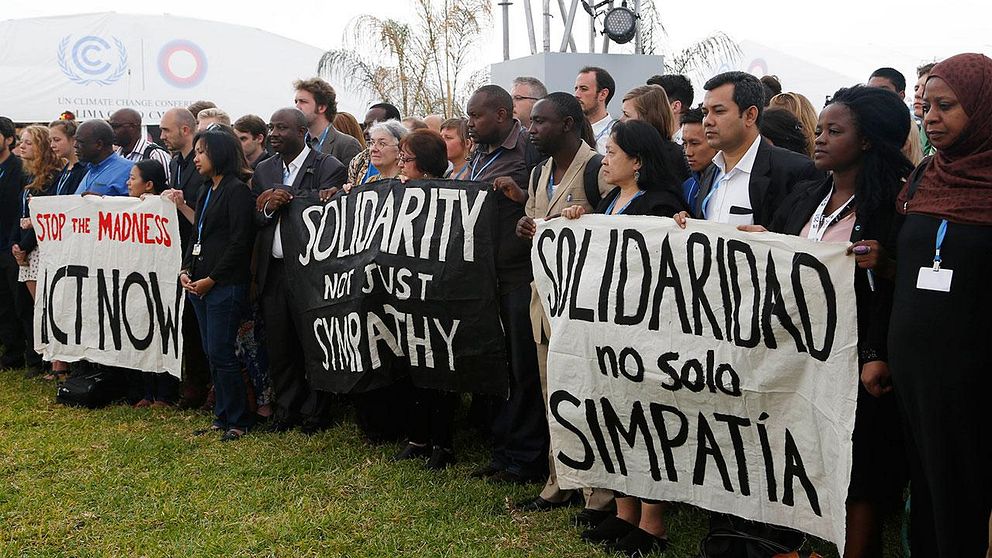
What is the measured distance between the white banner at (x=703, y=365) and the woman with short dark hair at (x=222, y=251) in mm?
2655

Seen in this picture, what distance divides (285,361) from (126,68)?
14.9 metres

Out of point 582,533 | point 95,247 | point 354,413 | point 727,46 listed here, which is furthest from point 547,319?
point 727,46

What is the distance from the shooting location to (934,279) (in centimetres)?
325

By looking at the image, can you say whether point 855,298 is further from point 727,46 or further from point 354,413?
point 727,46

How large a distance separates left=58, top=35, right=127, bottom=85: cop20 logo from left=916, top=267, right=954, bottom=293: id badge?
19.0 meters

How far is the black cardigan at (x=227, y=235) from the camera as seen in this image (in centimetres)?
655

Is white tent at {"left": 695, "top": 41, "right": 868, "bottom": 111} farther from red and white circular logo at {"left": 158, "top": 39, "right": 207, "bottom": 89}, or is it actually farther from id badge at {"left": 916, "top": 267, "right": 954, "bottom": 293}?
id badge at {"left": 916, "top": 267, "right": 954, "bottom": 293}

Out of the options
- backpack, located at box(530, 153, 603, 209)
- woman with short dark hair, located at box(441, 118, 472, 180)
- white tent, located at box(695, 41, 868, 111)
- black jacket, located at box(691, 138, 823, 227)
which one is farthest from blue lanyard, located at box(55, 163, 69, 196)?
white tent, located at box(695, 41, 868, 111)

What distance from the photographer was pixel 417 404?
6031 mm

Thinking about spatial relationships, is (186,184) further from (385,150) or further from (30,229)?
(30,229)

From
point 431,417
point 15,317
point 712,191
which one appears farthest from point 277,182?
point 15,317

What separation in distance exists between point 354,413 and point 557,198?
114 inches

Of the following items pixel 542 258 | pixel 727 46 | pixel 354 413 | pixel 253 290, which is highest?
pixel 727 46

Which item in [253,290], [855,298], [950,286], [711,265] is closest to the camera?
[950,286]
